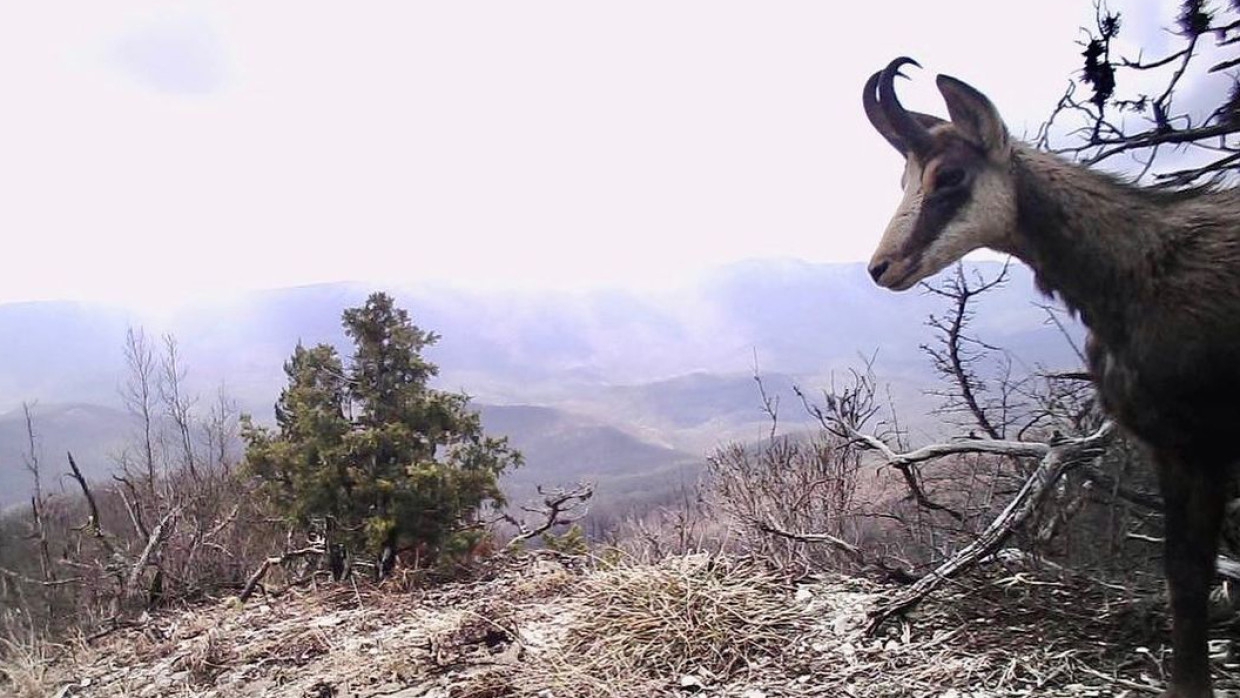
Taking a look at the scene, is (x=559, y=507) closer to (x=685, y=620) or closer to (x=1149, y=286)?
(x=685, y=620)

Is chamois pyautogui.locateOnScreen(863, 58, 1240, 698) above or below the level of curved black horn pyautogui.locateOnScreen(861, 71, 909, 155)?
below

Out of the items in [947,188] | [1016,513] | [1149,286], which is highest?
[947,188]

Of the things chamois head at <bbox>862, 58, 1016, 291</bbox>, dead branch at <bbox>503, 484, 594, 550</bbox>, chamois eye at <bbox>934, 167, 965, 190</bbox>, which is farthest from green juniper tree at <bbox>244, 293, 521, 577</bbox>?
chamois eye at <bbox>934, 167, 965, 190</bbox>

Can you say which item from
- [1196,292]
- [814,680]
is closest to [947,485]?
[814,680]

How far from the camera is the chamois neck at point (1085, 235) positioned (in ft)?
9.29

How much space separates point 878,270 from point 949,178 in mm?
420

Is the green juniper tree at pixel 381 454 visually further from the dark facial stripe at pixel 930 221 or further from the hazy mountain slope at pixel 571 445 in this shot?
the hazy mountain slope at pixel 571 445

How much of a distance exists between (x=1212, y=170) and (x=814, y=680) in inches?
120

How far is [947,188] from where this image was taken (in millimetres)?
3082

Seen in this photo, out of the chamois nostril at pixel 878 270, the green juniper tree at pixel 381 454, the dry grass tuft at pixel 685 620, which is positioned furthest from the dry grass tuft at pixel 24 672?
the chamois nostril at pixel 878 270

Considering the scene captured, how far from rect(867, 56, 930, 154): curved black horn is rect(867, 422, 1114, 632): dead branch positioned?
58.3 inches

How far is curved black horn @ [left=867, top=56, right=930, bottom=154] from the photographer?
125 inches

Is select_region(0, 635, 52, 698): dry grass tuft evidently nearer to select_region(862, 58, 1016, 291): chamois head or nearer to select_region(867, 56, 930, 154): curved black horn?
select_region(862, 58, 1016, 291): chamois head

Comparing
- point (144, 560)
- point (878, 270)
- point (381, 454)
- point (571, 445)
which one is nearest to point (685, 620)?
point (878, 270)
